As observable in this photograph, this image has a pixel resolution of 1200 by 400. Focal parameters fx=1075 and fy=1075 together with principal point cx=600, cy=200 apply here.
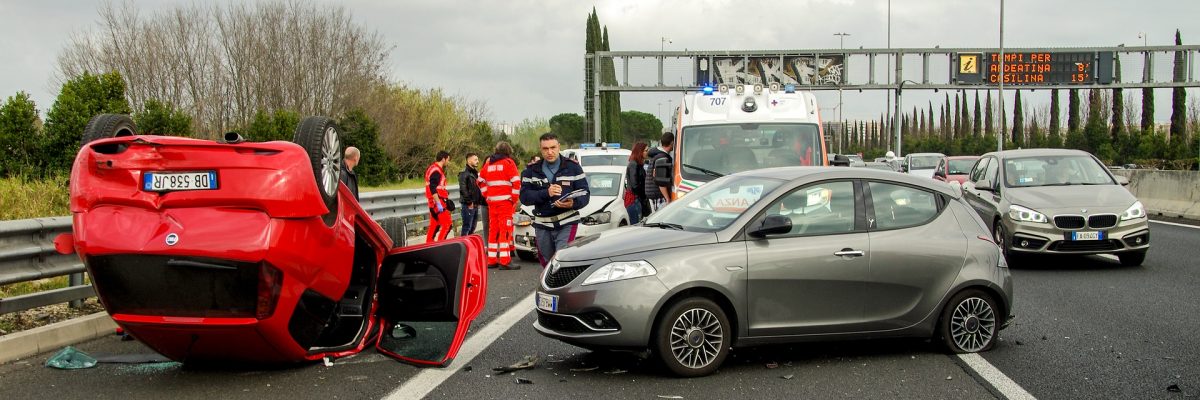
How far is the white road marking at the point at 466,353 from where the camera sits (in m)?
6.18

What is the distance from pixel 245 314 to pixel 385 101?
A: 110ft

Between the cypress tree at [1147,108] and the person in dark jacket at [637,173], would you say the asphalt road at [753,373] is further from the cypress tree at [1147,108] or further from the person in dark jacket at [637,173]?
the cypress tree at [1147,108]

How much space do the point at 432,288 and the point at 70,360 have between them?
7.76 ft

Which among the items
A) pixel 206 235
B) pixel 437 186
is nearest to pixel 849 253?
pixel 206 235

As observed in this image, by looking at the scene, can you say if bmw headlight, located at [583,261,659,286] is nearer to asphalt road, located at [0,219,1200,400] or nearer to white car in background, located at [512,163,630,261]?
asphalt road, located at [0,219,1200,400]

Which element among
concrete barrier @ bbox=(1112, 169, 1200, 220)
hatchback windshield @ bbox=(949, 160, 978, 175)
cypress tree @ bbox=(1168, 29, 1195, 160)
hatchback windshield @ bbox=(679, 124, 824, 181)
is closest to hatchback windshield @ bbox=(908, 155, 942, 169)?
concrete barrier @ bbox=(1112, 169, 1200, 220)

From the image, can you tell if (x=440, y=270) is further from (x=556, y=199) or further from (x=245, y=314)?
(x=556, y=199)

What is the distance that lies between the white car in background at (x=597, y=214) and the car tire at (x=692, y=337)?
23.8 ft

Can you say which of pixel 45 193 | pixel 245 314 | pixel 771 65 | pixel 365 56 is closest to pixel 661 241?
pixel 245 314

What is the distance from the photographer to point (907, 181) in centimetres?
749

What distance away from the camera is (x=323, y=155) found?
6203 millimetres

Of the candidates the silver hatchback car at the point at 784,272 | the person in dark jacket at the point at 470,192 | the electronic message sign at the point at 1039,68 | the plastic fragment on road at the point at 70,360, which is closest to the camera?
the silver hatchback car at the point at 784,272

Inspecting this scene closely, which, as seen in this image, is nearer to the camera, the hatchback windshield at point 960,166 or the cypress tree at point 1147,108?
the hatchback windshield at point 960,166

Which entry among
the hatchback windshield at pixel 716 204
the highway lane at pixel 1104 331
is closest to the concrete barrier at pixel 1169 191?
the highway lane at pixel 1104 331
